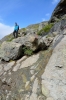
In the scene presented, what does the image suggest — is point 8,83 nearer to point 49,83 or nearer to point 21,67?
point 21,67

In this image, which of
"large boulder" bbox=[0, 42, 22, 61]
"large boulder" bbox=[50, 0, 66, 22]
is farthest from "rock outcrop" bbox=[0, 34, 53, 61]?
"large boulder" bbox=[50, 0, 66, 22]

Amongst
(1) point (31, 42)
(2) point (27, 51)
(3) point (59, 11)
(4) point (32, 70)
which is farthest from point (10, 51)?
(3) point (59, 11)

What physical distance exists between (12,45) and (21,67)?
10.1 feet

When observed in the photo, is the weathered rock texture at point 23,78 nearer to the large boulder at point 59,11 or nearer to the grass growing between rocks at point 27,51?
the grass growing between rocks at point 27,51

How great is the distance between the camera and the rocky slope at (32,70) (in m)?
9.73

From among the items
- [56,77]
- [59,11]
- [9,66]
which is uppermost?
[59,11]

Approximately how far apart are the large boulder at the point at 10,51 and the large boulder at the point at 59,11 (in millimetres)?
21418

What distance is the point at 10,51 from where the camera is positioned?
14.9 meters

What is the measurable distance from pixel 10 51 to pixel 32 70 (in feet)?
12.6

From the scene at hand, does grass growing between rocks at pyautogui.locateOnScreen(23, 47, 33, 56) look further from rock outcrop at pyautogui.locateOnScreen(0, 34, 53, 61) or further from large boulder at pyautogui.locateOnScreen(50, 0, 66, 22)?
large boulder at pyautogui.locateOnScreen(50, 0, 66, 22)

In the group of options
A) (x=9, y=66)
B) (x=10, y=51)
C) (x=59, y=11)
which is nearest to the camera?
(x=9, y=66)

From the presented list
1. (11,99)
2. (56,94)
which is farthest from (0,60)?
(56,94)

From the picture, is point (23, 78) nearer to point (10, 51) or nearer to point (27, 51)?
point (27, 51)

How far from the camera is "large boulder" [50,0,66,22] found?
34112 mm
